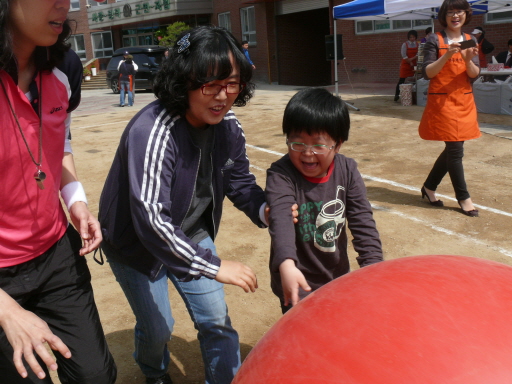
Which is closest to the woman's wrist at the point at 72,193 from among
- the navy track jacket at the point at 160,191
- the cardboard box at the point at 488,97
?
the navy track jacket at the point at 160,191

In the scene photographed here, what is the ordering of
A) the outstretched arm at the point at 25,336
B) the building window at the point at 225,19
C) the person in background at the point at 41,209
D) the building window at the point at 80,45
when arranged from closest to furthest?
the outstretched arm at the point at 25,336
the person in background at the point at 41,209
the building window at the point at 225,19
the building window at the point at 80,45

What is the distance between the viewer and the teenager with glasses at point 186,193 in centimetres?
223

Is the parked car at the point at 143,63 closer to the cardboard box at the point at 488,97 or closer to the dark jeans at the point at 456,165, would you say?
the cardboard box at the point at 488,97

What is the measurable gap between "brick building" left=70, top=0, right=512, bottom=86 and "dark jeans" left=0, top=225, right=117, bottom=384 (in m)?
15.8

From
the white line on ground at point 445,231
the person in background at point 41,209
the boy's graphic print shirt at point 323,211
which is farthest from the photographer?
the white line on ground at point 445,231

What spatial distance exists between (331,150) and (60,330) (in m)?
1.37

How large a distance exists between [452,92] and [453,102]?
0.10 metres

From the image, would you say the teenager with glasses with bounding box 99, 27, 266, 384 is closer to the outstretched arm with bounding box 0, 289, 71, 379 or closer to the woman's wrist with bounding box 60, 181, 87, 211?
the woman's wrist with bounding box 60, 181, 87, 211

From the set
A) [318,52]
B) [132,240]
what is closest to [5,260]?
[132,240]

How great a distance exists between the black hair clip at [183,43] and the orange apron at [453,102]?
12.5ft

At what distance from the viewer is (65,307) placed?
7.55 feet

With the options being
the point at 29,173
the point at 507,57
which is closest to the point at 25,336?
the point at 29,173

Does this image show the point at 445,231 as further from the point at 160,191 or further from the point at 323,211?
the point at 160,191

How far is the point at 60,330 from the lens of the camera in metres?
2.29
